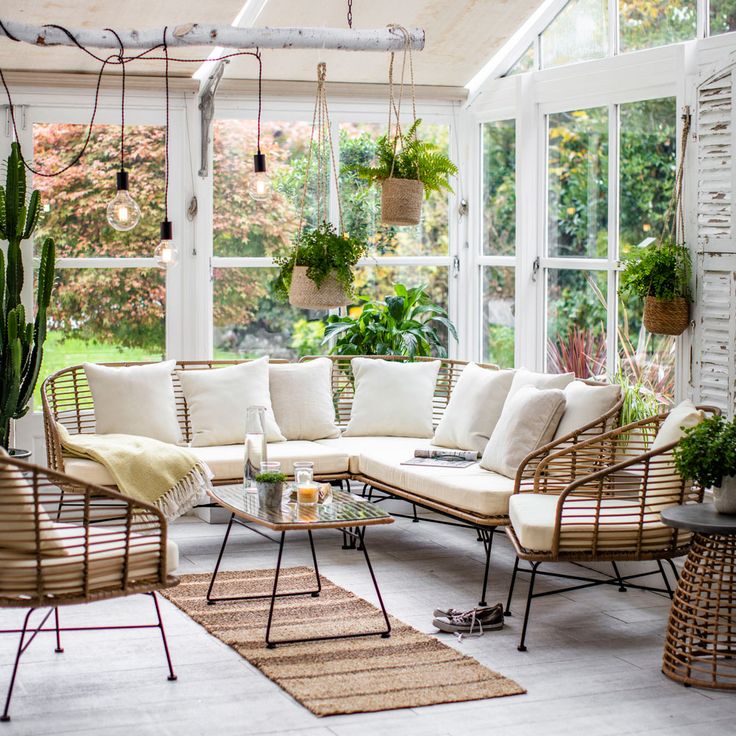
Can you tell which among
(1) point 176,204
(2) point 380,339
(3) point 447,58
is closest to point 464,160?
(3) point 447,58

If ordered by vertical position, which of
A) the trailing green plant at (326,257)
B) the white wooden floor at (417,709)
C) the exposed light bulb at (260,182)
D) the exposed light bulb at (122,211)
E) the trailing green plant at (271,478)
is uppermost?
the exposed light bulb at (260,182)

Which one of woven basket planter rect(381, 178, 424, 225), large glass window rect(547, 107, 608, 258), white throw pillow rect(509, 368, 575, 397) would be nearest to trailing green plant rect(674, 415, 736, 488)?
white throw pillow rect(509, 368, 575, 397)

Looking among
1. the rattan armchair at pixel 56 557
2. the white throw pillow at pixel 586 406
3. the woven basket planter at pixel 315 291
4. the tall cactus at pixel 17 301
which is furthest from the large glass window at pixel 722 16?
the tall cactus at pixel 17 301

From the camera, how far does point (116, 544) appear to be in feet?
13.2

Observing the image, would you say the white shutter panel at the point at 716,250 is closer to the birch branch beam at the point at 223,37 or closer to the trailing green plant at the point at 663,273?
the trailing green plant at the point at 663,273

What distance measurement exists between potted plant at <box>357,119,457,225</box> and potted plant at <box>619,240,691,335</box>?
3.60 feet

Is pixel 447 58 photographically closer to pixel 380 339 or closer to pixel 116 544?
pixel 380 339

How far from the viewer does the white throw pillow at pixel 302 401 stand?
6.27 metres

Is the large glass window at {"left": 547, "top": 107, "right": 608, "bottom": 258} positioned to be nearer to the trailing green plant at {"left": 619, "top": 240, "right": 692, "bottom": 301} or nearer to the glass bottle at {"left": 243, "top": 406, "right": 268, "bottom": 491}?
the trailing green plant at {"left": 619, "top": 240, "right": 692, "bottom": 301}

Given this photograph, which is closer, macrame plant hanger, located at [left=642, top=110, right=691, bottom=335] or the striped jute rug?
the striped jute rug

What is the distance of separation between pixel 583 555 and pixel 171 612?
1638 millimetres

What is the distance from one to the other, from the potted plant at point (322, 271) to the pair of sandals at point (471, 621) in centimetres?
198

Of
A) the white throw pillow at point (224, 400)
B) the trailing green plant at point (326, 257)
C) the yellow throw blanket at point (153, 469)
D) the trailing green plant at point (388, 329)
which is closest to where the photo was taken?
the yellow throw blanket at point (153, 469)

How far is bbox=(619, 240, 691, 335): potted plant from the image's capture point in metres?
5.15
